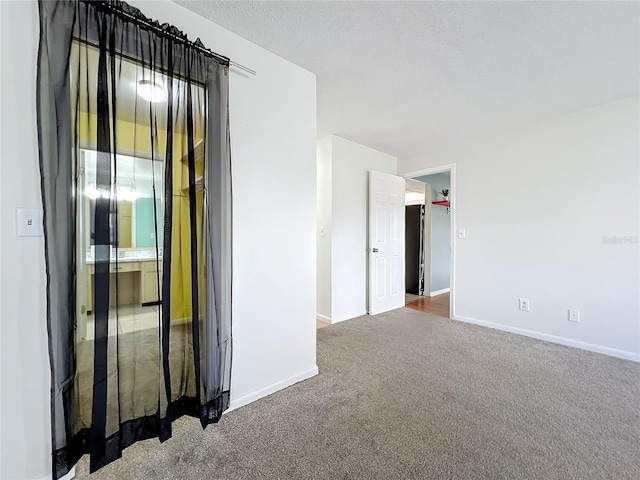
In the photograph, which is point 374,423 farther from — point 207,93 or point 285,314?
point 207,93

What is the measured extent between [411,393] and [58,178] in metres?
2.43

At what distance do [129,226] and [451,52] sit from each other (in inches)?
94.5

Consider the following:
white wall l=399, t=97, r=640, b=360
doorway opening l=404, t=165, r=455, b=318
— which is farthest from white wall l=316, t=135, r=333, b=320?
doorway opening l=404, t=165, r=455, b=318

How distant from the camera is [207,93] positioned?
168cm

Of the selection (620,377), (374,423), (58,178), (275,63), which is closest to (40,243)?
(58,178)

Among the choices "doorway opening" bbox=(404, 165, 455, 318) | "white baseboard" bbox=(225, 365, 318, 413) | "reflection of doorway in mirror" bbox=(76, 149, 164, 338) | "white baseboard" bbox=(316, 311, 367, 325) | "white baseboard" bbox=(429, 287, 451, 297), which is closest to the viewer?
"reflection of doorway in mirror" bbox=(76, 149, 164, 338)

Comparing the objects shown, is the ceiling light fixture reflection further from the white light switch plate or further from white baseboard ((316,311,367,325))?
white baseboard ((316,311,367,325))

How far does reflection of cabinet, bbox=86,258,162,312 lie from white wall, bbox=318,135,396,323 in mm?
2412

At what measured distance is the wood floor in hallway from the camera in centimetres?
433

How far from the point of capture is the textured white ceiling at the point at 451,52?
1.66 metres

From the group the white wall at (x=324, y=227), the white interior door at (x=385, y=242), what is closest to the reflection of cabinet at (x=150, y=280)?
the white wall at (x=324, y=227)

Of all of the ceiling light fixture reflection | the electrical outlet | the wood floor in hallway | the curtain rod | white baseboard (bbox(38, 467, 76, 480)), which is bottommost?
the wood floor in hallway

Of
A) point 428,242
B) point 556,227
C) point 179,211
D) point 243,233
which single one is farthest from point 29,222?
point 428,242

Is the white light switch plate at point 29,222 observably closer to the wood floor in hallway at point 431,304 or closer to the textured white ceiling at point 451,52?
the textured white ceiling at point 451,52
